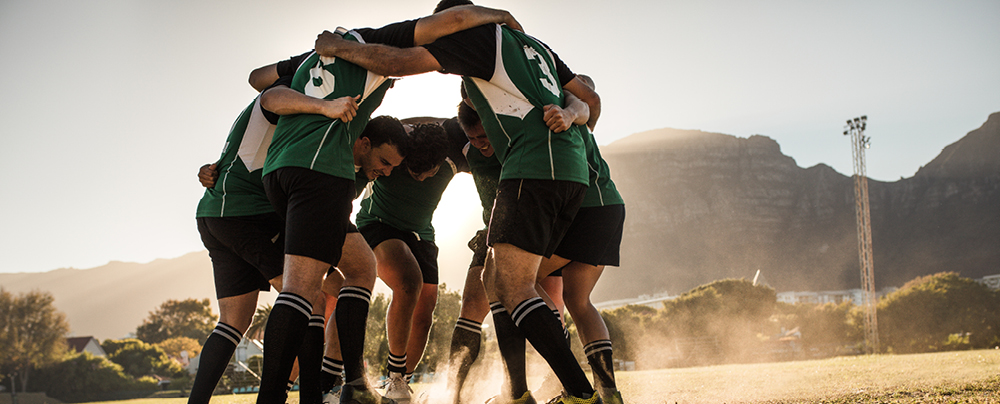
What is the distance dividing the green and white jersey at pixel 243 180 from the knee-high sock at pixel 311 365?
77 cm

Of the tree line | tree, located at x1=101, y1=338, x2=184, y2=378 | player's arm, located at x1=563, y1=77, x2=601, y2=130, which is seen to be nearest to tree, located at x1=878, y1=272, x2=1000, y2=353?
the tree line

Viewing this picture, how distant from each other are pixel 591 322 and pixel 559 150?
151 cm

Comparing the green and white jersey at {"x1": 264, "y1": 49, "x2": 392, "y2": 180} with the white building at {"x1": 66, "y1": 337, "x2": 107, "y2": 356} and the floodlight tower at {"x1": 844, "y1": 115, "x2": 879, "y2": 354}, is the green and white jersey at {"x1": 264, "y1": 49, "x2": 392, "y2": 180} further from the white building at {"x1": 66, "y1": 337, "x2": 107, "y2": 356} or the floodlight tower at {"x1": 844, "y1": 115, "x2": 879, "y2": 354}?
the white building at {"x1": 66, "y1": 337, "x2": 107, "y2": 356}

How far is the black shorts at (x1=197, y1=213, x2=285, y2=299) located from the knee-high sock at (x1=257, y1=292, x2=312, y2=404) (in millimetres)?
697

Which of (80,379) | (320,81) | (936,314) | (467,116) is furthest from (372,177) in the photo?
(80,379)

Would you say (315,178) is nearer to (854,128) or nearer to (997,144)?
(854,128)

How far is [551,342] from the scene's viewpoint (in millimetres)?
2480

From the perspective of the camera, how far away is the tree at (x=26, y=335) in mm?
57312

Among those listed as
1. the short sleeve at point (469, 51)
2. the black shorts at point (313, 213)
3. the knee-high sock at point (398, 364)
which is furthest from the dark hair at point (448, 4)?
the knee-high sock at point (398, 364)

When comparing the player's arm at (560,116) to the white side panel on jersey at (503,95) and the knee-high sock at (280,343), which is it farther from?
the knee-high sock at (280,343)

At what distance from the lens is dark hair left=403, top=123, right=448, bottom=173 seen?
12.3 ft

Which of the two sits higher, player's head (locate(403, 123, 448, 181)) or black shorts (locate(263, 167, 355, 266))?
player's head (locate(403, 123, 448, 181))

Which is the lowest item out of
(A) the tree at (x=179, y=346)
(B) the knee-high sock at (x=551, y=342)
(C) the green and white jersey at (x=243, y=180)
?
(A) the tree at (x=179, y=346)

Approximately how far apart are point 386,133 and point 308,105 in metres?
0.90
